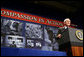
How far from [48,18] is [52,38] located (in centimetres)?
70

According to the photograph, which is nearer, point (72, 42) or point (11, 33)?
point (72, 42)

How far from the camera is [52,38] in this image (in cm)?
355

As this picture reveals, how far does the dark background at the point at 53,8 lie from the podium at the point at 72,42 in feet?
6.28

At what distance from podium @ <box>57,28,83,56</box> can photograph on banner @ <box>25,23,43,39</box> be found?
1.45 metres

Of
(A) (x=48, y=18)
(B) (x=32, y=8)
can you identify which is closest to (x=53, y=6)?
(A) (x=48, y=18)

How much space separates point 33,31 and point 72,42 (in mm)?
1699

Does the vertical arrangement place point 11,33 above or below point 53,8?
below

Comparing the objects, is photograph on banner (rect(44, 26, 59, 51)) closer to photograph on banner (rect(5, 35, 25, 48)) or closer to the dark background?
the dark background

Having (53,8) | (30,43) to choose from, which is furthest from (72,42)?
(53,8)

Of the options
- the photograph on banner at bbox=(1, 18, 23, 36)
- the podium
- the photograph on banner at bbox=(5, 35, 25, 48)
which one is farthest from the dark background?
the podium

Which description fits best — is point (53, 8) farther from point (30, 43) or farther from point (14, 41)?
point (14, 41)

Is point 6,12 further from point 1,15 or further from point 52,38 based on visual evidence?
point 52,38

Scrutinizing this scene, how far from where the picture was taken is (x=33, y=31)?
3268 millimetres

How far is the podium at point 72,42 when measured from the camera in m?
1.72
